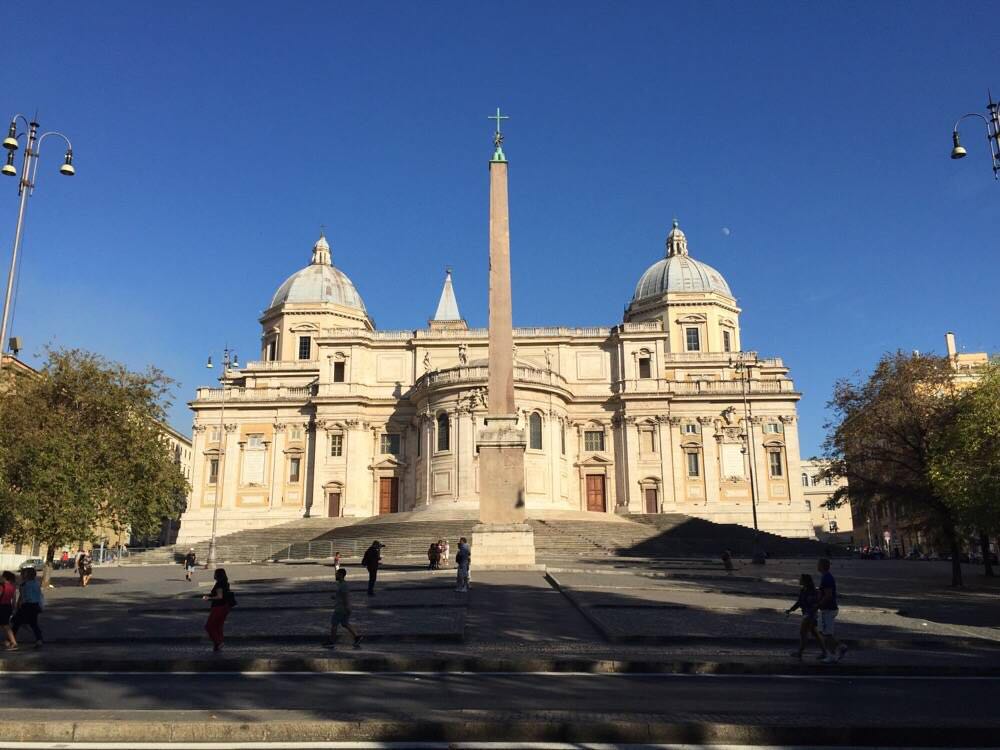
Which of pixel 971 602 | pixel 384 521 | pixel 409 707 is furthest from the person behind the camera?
pixel 384 521

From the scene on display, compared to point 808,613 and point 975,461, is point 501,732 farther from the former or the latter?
point 975,461

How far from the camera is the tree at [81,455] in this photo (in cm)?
2725

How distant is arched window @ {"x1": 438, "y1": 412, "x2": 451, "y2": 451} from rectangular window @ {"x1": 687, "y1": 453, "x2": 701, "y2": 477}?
17770mm

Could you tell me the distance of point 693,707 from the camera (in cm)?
904

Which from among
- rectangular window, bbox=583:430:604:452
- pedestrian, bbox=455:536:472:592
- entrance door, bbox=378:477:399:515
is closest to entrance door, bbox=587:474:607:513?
rectangular window, bbox=583:430:604:452

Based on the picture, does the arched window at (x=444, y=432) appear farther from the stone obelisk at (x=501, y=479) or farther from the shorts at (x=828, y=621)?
the shorts at (x=828, y=621)

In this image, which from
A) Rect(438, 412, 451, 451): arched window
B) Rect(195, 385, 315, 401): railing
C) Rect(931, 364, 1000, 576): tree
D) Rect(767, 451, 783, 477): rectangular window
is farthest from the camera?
Rect(195, 385, 315, 401): railing

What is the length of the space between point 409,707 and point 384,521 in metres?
40.4

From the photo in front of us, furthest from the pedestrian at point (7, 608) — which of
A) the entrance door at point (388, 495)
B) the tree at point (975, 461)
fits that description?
the entrance door at point (388, 495)

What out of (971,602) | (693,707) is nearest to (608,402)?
(971,602)

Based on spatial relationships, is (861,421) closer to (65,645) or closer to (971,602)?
(971,602)

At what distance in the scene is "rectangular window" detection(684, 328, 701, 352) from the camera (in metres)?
66.4

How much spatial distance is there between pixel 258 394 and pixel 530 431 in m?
21.8

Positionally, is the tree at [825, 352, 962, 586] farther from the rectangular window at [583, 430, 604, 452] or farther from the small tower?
the small tower
